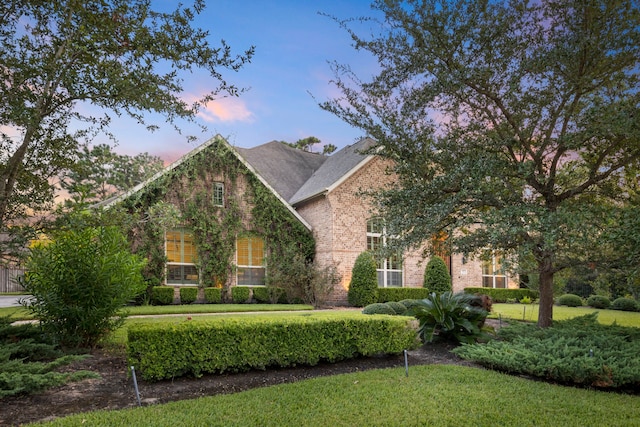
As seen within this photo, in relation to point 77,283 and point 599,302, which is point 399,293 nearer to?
point 599,302

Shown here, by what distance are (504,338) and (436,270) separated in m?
11.4

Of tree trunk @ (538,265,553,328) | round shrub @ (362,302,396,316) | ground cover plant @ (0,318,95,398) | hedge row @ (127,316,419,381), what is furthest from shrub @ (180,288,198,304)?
tree trunk @ (538,265,553,328)

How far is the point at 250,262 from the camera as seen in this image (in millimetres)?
18344

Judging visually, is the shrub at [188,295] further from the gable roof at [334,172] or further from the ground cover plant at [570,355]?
the ground cover plant at [570,355]

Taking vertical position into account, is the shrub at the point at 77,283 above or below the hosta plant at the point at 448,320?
above

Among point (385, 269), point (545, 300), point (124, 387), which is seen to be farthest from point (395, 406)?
point (385, 269)

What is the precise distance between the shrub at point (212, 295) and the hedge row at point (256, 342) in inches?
405

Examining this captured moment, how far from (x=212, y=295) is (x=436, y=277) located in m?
9.80

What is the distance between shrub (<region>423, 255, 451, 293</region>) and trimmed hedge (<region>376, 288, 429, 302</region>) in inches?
16.8

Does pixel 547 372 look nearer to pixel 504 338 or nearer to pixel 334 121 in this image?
pixel 504 338

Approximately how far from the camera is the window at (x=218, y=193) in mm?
18047

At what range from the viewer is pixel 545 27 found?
25.7 ft

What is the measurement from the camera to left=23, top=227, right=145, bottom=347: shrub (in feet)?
21.6

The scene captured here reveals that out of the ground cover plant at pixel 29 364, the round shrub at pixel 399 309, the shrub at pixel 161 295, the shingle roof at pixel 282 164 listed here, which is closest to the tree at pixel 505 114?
the round shrub at pixel 399 309
